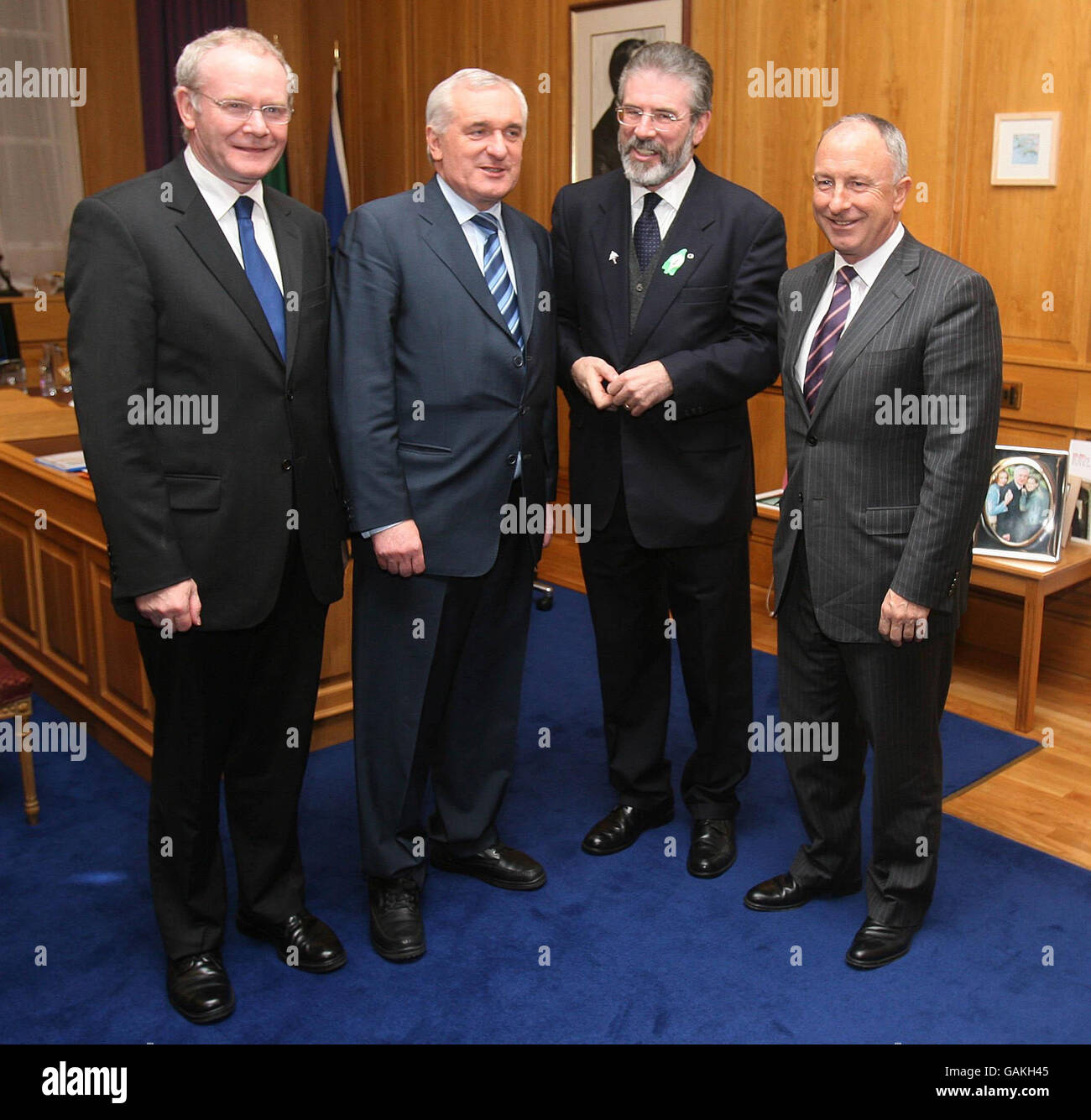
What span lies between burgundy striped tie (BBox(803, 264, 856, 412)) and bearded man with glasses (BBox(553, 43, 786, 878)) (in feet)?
0.94

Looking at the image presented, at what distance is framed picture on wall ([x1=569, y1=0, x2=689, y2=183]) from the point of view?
5.42m

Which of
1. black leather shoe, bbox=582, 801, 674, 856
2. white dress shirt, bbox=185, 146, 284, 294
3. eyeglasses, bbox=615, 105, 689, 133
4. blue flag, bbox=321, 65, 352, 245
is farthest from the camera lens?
blue flag, bbox=321, 65, 352, 245

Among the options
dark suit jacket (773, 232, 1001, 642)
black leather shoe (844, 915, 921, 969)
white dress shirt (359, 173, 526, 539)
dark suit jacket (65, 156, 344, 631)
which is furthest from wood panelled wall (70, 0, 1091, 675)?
dark suit jacket (65, 156, 344, 631)

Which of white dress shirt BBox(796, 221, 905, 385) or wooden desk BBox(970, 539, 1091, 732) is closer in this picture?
white dress shirt BBox(796, 221, 905, 385)

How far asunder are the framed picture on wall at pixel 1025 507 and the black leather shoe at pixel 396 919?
2.23 metres

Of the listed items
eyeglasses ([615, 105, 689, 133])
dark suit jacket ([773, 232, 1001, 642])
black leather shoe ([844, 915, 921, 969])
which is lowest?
black leather shoe ([844, 915, 921, 969])

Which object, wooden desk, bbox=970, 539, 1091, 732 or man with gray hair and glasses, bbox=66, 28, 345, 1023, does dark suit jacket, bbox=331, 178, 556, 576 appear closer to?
man with gray hair and glasses, bbox=66, 28, 345, 1023

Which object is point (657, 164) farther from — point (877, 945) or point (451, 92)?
point (877, 945)

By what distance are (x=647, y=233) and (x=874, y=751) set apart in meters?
1.30

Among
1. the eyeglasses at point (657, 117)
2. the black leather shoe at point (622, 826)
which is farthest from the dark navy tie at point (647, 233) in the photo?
the black leather shoe at point (622, 826)

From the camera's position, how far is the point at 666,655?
3232 millimetres

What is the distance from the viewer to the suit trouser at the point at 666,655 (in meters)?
3.07

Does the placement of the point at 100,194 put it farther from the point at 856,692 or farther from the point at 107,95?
the point at 107,95

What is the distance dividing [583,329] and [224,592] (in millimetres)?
1134
